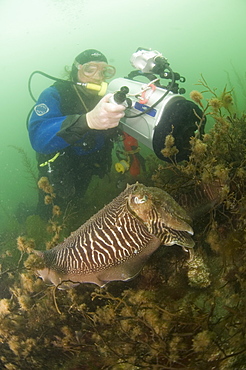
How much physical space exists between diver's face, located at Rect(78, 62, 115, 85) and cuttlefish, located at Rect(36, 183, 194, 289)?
3.78 meters

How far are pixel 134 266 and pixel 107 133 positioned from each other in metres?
3.09

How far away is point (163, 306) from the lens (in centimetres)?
285

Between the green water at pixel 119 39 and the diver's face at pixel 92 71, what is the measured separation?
33.2 meters

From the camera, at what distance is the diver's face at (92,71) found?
533 cm

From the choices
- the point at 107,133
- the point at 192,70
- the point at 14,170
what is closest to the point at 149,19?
the point at 192,70

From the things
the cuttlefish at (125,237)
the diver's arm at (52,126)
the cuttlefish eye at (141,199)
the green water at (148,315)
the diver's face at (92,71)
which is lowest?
the green water at (148,315)

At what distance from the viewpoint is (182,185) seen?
379cm

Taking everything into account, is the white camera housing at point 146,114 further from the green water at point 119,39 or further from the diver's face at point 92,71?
the green water at point 119,39

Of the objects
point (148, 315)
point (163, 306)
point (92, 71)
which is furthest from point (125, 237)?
point (92, 71)

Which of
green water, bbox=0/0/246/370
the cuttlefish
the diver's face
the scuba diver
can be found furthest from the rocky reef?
the diver's face

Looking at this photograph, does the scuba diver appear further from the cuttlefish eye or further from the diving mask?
the cuttlefish eye

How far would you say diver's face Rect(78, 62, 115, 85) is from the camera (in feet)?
17.5

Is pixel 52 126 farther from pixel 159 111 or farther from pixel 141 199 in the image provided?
pixel 141 199

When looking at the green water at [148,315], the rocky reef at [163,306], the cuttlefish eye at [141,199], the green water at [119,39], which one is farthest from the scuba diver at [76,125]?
the green water at [119,39]
